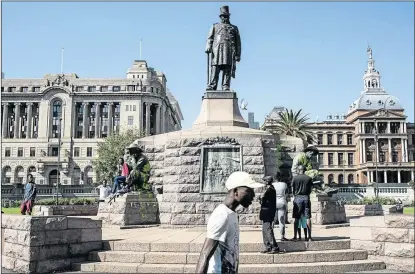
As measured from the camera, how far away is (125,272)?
8.38 m

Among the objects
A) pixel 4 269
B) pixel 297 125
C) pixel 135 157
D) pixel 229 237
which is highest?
pixel 297 125

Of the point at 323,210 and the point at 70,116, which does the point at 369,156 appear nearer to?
the point at 70,116

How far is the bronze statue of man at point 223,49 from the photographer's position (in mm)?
16203

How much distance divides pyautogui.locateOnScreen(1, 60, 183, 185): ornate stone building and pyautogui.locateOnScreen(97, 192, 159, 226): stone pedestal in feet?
255

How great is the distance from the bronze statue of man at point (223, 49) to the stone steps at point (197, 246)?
8522 millimetres

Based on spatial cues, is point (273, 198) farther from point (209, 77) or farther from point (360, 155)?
point (360, 155)

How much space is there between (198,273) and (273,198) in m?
5.35

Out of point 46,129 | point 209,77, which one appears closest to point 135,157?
point 209,77

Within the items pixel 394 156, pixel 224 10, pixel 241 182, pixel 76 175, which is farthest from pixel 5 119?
pixel 241 182

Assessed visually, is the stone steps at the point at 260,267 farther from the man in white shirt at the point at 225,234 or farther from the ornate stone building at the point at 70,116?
the ornate stone building at the point at 70,116

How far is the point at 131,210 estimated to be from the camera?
1348 cm

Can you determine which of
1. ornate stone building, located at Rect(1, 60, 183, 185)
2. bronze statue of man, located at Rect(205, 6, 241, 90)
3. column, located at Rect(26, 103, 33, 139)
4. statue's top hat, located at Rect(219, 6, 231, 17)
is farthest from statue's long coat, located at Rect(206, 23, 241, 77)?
column, located at Rect(26, 103, 33, 139)

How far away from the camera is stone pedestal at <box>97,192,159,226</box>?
526 inches

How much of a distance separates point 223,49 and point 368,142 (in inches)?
3553
